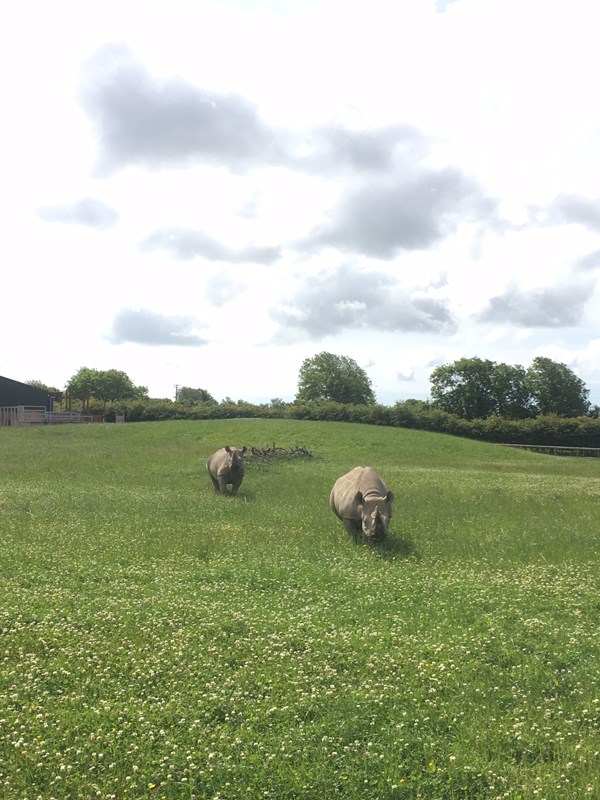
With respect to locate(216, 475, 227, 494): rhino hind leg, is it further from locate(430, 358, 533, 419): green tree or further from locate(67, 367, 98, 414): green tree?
locate(67, 367, 98, 414): green tree

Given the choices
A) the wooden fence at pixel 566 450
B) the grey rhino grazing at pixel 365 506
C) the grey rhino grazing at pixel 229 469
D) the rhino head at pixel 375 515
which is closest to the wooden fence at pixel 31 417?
the grey rhino grazing at pixel 229 469

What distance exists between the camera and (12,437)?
56.8 meters

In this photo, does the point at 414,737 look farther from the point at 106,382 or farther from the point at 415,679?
the point at 106,382

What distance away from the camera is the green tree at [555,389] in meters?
118

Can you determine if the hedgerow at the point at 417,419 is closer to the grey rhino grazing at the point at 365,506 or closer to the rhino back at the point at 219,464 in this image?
the rhino back at the point at 219,464

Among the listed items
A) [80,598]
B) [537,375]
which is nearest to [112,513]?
[80,598]

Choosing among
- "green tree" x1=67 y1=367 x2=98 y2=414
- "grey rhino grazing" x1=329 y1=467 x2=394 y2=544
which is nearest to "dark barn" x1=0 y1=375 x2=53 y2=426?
"green tree" x1=67 y1=367 x2=98 y2=414

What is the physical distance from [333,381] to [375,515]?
128 meters

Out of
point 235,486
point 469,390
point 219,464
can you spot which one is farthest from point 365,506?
point 469,390

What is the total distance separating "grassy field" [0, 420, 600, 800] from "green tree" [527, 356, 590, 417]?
104530 mm

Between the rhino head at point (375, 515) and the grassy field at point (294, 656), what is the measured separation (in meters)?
0.49

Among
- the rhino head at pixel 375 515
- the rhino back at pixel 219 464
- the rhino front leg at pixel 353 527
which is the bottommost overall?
the rhino front leg at pixel 353 527

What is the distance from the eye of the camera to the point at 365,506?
18.5 m

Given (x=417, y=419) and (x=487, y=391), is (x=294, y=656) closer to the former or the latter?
(x=417, y=419)
